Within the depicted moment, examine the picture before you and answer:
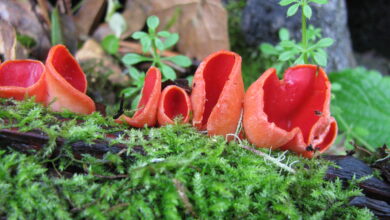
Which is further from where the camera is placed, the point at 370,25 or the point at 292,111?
the point at 370,25

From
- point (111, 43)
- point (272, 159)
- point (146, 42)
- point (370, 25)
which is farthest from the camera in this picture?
point (370, 25)

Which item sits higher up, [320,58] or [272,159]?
[320,58]

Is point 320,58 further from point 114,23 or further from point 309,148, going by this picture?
point 114,23

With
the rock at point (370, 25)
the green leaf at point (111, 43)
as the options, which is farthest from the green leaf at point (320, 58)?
the rock at point (370, 25)

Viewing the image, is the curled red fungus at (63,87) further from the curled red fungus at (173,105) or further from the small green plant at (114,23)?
the small green plant at (114,23)

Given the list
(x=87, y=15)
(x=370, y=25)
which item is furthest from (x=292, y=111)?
(x=370, y=25)

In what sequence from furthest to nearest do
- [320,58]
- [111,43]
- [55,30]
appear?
1. [111,43]
2. [55,30]
3. [320,58]
